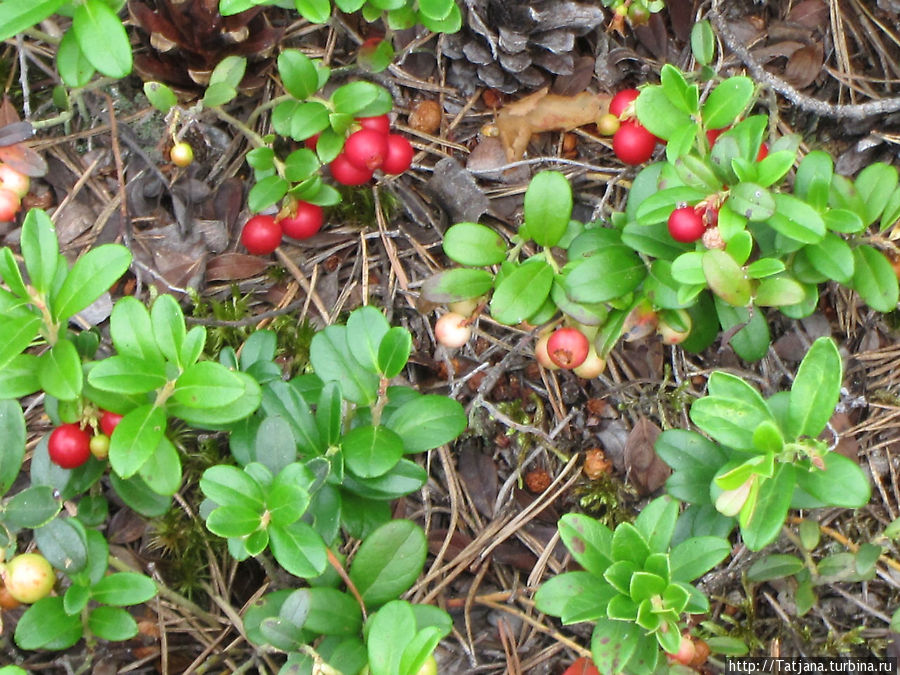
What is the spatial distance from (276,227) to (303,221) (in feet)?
0.39

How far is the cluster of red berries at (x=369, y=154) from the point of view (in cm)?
314

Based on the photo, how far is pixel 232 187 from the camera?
3703 mm

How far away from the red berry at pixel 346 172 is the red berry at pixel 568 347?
1108 mm

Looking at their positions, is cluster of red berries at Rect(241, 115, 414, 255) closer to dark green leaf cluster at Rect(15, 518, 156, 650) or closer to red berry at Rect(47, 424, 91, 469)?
red berry at Rect(47, 424, 91, 469)

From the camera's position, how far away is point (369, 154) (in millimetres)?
3141

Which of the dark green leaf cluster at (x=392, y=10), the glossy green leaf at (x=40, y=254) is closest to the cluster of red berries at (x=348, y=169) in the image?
the dark green leaf cluster at (x=392, y=10)

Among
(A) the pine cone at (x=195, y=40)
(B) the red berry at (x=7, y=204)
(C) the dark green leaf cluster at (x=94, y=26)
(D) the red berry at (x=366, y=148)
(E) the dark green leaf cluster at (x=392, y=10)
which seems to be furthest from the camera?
(A) the pine cone at (x=195, y=40)

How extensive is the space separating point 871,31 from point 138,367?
11.7 feet

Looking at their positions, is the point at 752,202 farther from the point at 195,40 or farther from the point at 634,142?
the point at 195,40

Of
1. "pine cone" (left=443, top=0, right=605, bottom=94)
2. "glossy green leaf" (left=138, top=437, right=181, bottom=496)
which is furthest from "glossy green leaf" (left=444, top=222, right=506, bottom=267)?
"glossy green leaf" (left=138, top=437, right=181, bottom=496)

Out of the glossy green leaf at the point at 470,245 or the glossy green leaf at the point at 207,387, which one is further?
the glossy green leaf at the point at 470,245

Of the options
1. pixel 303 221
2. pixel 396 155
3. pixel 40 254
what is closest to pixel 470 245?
pixel 396 155

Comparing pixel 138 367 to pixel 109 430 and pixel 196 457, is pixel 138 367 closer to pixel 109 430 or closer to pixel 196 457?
pixel 109 430

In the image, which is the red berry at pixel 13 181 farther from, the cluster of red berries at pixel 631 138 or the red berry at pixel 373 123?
the cluster of red berries at pixel 631 138
